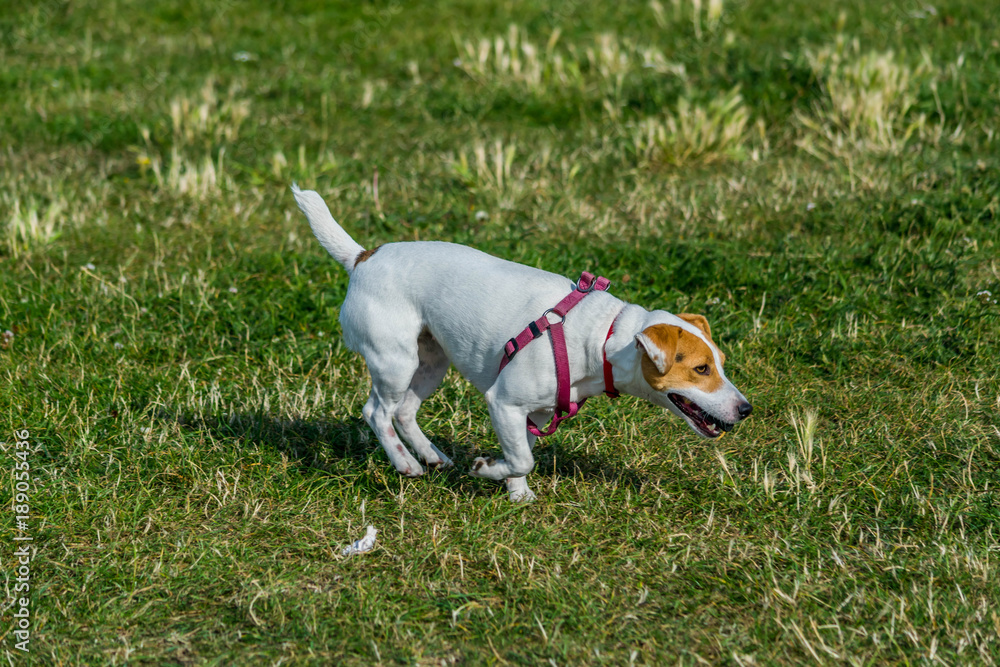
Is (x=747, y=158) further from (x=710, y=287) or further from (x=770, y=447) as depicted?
(x=770, y=447)

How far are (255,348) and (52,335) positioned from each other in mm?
1112

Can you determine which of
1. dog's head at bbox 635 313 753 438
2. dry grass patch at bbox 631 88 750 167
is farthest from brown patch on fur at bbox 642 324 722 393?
dry grass patch at bbox 631 88 750 167

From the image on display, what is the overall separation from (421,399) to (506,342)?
74cm

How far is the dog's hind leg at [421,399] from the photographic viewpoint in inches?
171

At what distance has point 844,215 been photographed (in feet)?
20.6

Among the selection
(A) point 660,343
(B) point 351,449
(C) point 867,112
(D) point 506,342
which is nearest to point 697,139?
(C) point 867,112

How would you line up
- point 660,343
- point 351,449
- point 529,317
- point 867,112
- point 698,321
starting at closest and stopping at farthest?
point 660,343 → point 529,317 → point 698,321 → point 351,449 → point 867,112

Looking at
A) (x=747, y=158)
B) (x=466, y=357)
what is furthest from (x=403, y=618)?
(x=747, y=158)

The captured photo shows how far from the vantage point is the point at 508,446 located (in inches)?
151

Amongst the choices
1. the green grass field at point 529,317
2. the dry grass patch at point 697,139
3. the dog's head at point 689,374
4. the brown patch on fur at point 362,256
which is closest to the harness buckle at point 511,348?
the green grass field at point 529,317

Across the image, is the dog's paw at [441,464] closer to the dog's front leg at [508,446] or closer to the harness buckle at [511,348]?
the dog's front leg at [508,446]

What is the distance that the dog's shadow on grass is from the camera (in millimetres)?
4383

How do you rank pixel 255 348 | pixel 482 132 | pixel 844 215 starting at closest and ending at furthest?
pixel 255 348
pixel 844 215
pixel 482 132

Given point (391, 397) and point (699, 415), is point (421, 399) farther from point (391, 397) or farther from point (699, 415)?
point (699, 415)
